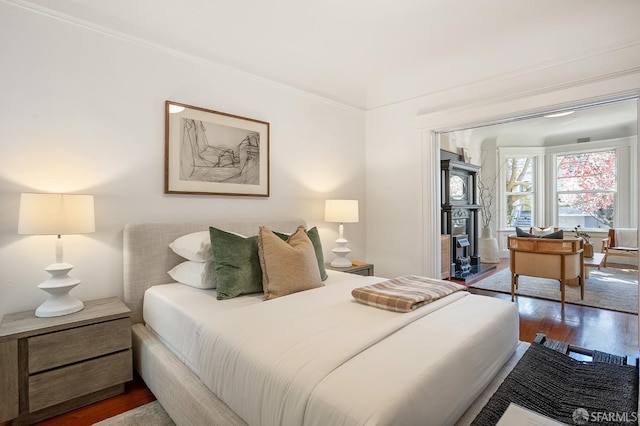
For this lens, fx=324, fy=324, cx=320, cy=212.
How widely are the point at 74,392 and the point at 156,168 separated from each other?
152cm

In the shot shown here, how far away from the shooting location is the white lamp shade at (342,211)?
11.2ft

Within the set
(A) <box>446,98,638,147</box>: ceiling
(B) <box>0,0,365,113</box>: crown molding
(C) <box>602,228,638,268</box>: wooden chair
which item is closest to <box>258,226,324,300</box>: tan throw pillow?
(B) <box>0,0,365,113</box>: crown molding

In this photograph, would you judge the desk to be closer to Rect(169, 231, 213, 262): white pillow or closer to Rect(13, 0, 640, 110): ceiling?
Rect(13, 0, 640, 110): ceiling

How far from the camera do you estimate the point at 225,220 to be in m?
2.85

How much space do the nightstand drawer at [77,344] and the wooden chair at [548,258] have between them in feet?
13.4

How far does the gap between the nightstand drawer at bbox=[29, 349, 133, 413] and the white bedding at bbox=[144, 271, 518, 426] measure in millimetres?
306

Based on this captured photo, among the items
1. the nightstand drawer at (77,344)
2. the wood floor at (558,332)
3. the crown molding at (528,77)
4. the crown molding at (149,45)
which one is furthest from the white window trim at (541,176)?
the nightstand drawer at (77,344)

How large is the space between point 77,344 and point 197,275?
72cm

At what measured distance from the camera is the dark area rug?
106cm

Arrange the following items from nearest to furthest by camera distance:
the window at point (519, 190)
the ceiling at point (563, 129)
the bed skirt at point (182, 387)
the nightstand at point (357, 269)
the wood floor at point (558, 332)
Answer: the bed skirt at point (182, 387) → the wood floor at point (558, 332) → the nightstand at point (357, 269) → the ceiling at point (563, 129) → the window at point (519, 190)

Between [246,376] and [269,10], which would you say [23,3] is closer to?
[269,10]

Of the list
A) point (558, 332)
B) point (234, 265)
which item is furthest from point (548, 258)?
point (234, 265)

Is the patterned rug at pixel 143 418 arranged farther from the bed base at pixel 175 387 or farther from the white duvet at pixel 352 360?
the white duvet at pixel 352 360

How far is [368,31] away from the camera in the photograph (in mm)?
2803
